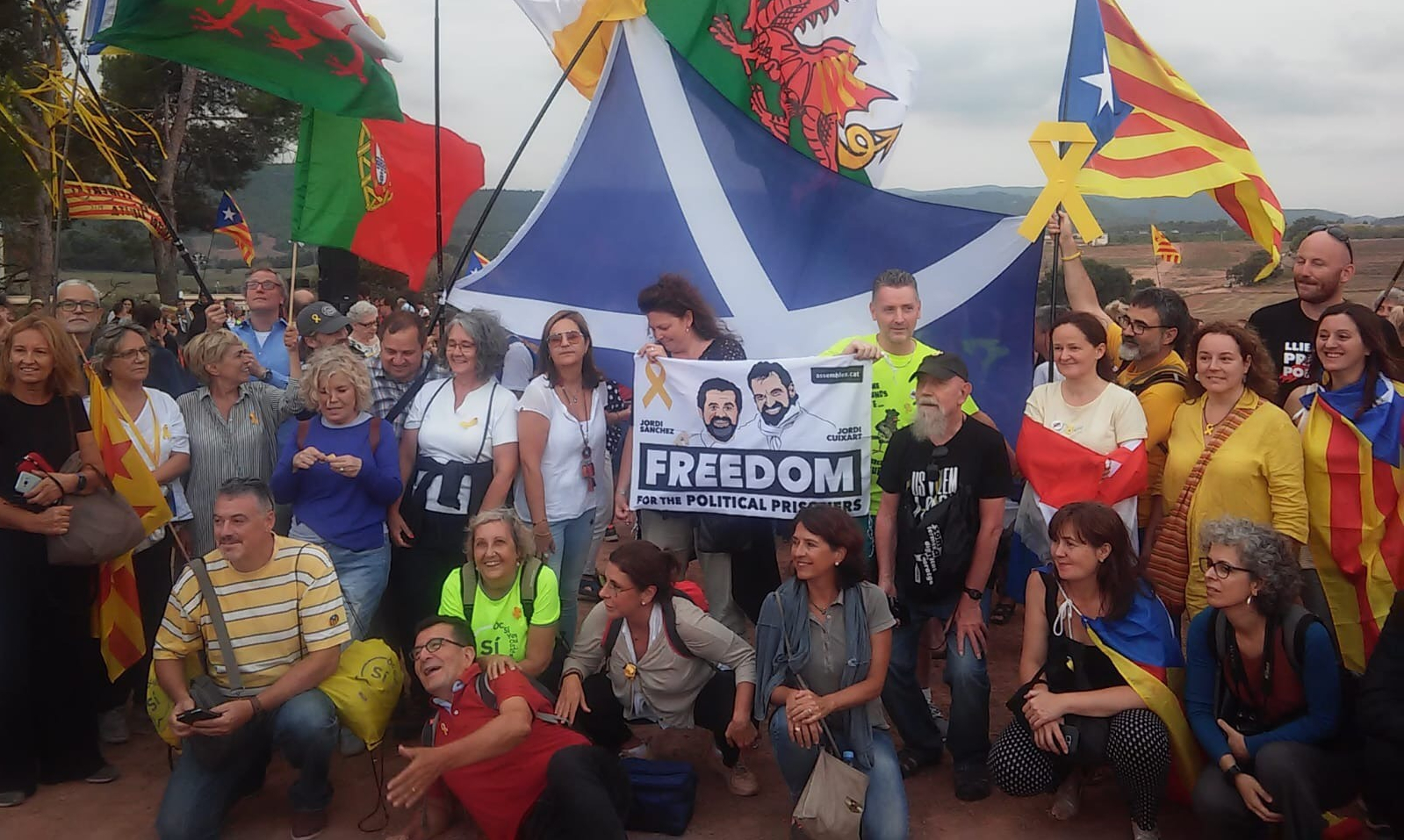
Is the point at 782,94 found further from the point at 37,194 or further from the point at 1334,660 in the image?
the point at 37,194

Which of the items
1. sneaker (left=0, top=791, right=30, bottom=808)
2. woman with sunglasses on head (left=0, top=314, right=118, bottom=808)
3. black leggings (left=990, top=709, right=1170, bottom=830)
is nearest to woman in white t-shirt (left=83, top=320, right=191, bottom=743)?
woman with sunglasses on head (left=0, top=314, right=118, bottom=808)

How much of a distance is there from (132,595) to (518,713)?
2.01 m

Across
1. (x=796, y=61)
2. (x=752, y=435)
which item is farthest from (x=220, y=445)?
(x=796, y=61)

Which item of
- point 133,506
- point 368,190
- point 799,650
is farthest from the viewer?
point 368,190

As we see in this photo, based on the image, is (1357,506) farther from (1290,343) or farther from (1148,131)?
(1148,131)

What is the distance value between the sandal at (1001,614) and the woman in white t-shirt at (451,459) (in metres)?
3.26

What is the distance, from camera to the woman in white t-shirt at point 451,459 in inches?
177

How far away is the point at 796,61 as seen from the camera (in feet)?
19.1

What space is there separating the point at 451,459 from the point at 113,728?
187 centimetres

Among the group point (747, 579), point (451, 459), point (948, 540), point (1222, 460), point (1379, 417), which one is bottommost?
point (747, 579)

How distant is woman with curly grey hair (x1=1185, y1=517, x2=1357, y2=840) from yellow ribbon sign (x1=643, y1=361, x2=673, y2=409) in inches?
90.3

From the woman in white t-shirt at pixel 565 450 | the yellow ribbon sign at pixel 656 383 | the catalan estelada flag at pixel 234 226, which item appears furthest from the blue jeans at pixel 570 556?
the catalan estelada flag at pixel 234 226

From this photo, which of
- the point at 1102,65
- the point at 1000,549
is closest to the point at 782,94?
the point at 1102,65

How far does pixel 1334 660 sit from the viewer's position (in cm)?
329
